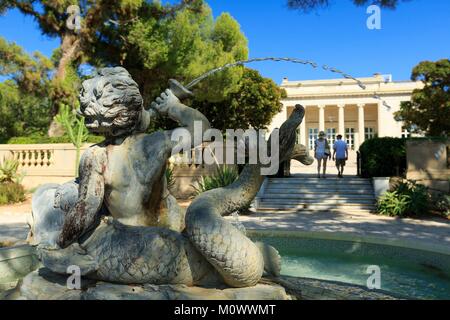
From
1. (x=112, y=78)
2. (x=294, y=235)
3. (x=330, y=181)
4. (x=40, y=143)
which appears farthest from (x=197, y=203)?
(x=40, y=143)

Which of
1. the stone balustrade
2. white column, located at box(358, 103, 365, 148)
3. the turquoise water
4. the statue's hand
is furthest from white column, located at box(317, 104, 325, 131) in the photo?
the statue's hand

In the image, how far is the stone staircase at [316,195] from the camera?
460 inches

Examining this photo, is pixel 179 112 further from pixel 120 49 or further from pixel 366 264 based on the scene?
pixel 120 49

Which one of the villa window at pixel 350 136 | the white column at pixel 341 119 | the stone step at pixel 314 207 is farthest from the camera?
the villa window at pixel 350 136

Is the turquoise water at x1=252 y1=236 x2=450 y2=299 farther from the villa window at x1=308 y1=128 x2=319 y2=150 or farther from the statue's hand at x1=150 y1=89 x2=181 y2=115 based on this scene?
the villa window at x1=308 y1=128 x2=319 y2=150

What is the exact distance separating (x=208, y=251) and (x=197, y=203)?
0.96ft

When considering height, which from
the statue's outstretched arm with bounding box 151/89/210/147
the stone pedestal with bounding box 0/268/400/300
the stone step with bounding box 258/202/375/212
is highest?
the statue's outstretched arm with bounding box 151/89/210/147

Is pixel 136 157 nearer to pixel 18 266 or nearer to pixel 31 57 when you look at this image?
pixel 18 266

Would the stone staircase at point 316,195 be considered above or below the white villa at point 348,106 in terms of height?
below

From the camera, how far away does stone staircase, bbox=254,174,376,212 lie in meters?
11.7

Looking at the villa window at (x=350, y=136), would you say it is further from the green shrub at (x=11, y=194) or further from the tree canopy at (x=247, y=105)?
the green shrub at (x=11, y=194)

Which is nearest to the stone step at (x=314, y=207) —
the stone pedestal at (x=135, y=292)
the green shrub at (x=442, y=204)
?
the green shrub at (x=442, y=204)

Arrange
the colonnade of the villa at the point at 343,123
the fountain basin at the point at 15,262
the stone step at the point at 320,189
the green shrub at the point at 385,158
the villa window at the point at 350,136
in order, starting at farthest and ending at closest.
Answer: the villa window at the point at 350,136
the colonnade of the villa at the point at 343,123
the green shrub at the point at 385,158
the stone step at the point at 320,189
the fountain basin at the point at 15,262

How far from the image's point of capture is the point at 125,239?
2016 millimetres
